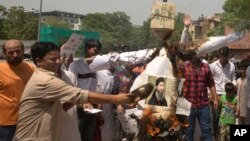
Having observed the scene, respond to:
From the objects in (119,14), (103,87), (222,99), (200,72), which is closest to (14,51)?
(103,87)

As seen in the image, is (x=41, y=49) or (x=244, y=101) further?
(x=244, y=101)

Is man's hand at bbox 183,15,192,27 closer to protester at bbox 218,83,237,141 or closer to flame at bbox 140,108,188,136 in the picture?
flame at bbox 140,108,188,136

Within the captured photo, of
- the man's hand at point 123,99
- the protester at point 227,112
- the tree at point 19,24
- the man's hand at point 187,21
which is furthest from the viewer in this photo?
the tree at point 19,24

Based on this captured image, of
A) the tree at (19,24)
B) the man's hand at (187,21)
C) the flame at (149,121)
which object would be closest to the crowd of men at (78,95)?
the flame at (149,121)

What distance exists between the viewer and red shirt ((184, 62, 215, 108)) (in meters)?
6.63

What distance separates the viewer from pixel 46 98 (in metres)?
3.29

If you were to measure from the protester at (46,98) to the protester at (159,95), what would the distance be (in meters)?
0.87

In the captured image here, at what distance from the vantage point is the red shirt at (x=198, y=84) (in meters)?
6.63

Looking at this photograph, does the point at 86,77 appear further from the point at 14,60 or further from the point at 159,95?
the point at 159,95

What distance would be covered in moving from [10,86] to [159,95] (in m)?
1.51

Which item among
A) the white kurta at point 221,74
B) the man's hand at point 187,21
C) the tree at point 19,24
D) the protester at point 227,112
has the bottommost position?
the protester at point 227,112

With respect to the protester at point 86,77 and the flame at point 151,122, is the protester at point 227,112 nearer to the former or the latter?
the protester at point 86,77

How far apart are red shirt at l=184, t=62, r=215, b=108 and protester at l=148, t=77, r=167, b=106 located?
8.52ft

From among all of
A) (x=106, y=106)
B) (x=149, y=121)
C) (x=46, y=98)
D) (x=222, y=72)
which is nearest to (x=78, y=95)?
(x=46, y=98)
